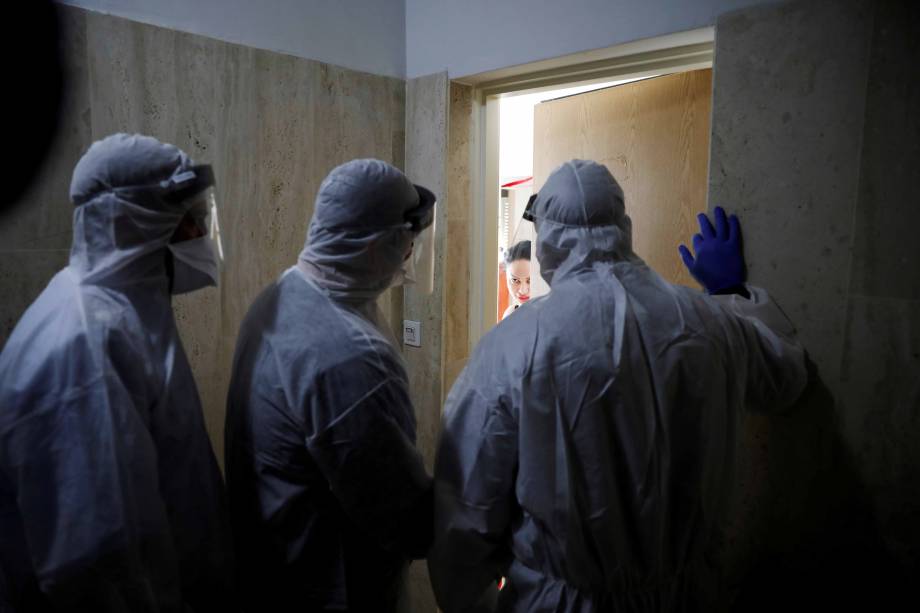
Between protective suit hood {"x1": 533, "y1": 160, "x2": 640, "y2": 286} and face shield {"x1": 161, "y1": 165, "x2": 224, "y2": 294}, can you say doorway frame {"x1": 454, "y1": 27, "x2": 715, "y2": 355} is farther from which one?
face shield {"x1": 161, "y1": 165, "x2": 224, "y2": 294}

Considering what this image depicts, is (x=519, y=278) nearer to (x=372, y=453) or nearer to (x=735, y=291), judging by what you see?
(x=735, y=291)

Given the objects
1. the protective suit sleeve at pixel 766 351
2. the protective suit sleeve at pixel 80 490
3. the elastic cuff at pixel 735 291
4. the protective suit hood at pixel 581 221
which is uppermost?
the protective suit hood at pixel 581 221

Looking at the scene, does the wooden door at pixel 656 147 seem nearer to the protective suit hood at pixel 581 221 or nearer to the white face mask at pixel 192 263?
the protective suit hood at pixel 581 221

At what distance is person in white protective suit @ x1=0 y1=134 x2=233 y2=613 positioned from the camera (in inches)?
34.5

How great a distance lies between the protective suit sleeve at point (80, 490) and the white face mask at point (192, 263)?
0.23 metres

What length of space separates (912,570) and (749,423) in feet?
1.37

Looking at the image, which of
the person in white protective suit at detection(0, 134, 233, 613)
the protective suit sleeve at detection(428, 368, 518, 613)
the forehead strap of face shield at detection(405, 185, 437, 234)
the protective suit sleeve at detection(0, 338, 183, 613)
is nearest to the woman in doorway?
the forehead strap of face shield at detection(405, 185, 437, 234)

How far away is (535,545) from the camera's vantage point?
1.05m

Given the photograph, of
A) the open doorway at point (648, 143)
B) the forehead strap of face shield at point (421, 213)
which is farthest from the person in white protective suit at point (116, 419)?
the open doorway at point (648, 143)

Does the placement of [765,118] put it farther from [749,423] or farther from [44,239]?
[44,239]

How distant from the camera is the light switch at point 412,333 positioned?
2119 mm

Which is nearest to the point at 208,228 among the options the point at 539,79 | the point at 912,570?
the point at 539,79

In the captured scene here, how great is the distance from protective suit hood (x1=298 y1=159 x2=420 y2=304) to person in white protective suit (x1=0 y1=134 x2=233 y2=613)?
0.21 m

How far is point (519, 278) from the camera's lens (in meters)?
3.15
